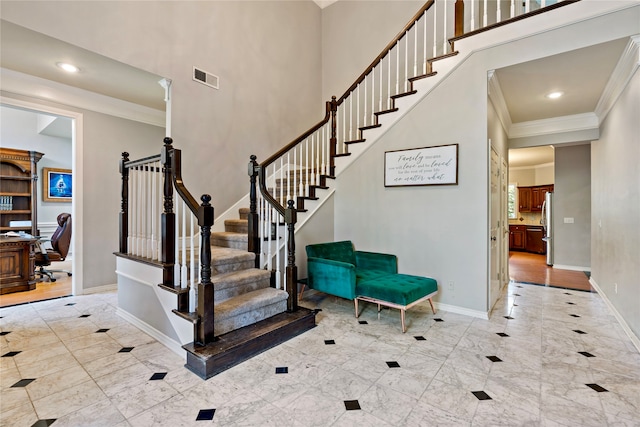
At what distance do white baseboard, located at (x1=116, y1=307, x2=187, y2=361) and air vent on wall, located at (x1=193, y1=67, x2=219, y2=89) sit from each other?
123 inches

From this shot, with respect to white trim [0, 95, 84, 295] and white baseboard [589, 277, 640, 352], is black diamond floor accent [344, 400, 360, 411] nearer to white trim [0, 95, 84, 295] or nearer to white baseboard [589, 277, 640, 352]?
white baseboard [589, 277, 640, 352]

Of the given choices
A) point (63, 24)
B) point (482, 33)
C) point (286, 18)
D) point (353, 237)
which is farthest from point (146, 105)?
point (482, 33)

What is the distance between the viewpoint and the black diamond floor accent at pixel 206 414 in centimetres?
188

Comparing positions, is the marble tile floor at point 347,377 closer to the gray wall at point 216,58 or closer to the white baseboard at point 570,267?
the gray wall at point 216,58

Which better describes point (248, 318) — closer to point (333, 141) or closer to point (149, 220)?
point (149, 220)

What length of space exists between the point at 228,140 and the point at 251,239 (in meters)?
1.76

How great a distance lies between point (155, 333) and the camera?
305 cm

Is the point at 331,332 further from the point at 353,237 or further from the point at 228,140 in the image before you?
the point at 228,140

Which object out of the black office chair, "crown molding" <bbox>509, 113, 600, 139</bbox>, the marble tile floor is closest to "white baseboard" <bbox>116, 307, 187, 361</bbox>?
the marble tile floor

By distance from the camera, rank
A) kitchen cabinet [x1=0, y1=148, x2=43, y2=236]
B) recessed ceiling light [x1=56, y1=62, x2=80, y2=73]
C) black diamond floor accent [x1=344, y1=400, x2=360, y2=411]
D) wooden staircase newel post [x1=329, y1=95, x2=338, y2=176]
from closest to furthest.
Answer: black diamond floor accent [x1=344, y1=400, x2=360, y2=411], recessed ceiling light [x1=56, y1=62, x2=80, y2=73], wooden staircase newel post [x1=329, y1=95, x2=338, y2=176], kitchen cabinet [x1=0, y1=148, x2=43, y2=236]

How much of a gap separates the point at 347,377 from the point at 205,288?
1342 millimetres

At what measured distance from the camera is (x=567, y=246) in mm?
6785

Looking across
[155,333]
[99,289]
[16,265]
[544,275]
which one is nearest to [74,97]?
[16,265]

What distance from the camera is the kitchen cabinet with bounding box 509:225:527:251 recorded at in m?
9.80
